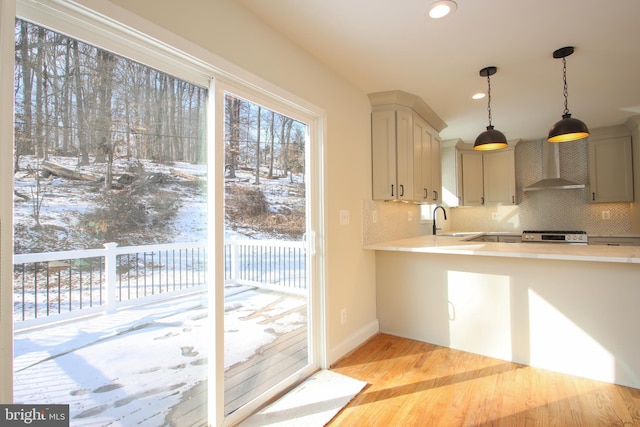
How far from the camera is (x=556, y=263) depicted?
7.88 ft

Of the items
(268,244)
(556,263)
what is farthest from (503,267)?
(268,244)

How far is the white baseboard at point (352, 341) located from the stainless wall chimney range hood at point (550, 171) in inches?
140

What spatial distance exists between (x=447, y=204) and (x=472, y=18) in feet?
11.8

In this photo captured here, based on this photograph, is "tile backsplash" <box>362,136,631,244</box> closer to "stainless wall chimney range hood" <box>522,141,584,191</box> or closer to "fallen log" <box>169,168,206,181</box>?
"stainless wall chimney range hood" <box>522,141,584,191</box>

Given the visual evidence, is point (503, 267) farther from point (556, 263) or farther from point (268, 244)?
point (268, 244)

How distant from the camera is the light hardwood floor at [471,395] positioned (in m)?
1.84

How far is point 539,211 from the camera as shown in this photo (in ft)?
16.8

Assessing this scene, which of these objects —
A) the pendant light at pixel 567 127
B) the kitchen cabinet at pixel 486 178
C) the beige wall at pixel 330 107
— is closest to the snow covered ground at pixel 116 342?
the beige wall at pixel 330 107

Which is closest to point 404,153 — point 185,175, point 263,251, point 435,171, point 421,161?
point 421,161

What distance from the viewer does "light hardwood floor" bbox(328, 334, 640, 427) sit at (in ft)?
6.03

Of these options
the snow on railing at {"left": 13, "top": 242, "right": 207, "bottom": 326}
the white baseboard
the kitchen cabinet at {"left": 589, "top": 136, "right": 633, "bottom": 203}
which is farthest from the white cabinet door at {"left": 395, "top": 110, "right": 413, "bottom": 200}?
the kitchen cabinet at {"left": 589, "top": 136, "right": 633, "bottom": 203}

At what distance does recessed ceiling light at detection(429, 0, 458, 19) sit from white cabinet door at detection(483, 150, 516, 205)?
3799 mm

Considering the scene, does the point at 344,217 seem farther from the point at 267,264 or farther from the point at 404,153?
the point at 404,153

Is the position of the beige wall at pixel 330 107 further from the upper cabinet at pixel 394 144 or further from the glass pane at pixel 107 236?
the glass pane at pixel 107 236
